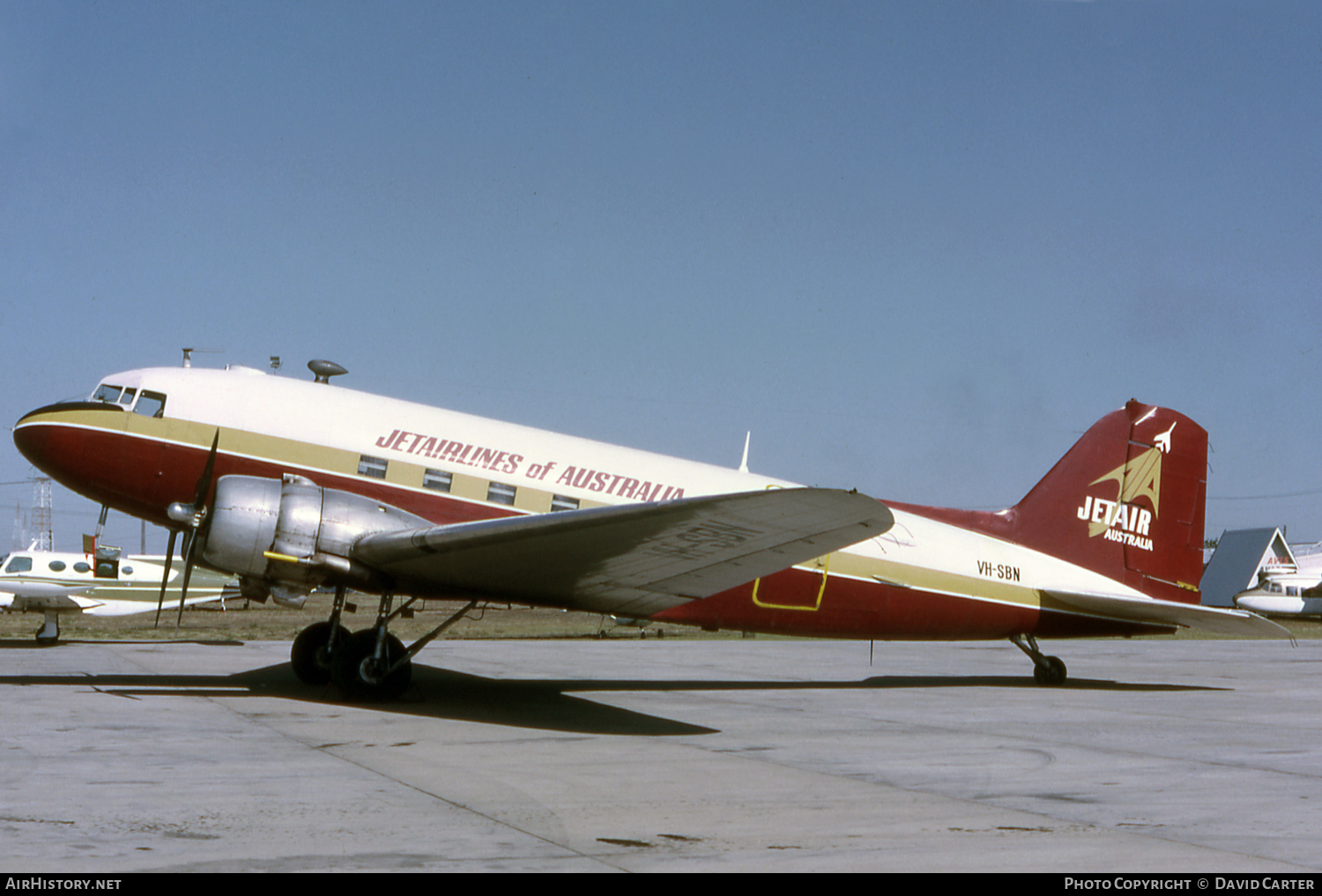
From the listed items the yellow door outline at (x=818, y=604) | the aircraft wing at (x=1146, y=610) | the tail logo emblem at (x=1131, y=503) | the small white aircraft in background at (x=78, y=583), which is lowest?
the small white aircraft in background at (x=78, y=583)

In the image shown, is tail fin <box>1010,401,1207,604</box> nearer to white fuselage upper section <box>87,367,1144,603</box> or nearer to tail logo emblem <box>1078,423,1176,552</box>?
tail logo emblem <box>1078,423,1176,552</box>

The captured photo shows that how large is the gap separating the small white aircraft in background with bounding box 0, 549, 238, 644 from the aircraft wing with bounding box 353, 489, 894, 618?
14952mm

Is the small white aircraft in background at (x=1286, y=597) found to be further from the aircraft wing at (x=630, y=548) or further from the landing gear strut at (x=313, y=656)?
the landing gear strut at (x=313, y=656)

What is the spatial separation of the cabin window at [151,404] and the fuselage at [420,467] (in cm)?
2

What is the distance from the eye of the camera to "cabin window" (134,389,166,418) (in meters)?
13.3

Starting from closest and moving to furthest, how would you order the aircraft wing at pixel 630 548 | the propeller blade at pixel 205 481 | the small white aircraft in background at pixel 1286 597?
the aircraft wing at pixel 630 548
the propeller blade at pixel 205 481
the small white aircraft in background at pixel 1286 597

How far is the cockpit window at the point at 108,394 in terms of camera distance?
13383 mm

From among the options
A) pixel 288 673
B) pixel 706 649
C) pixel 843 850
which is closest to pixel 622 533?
pixel 843 850

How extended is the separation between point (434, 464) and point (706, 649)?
1398 cm

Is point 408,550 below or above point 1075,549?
below

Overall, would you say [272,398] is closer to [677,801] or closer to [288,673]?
[288,673]

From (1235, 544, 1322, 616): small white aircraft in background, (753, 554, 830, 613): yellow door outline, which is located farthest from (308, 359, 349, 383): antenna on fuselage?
(1235, 544, 1322, 616): small white aircraft in background

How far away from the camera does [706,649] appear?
2595cm

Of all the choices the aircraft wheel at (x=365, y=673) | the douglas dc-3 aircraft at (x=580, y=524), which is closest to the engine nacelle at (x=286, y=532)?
the douglas dc-3 aircraft at (x=580, y=524)
